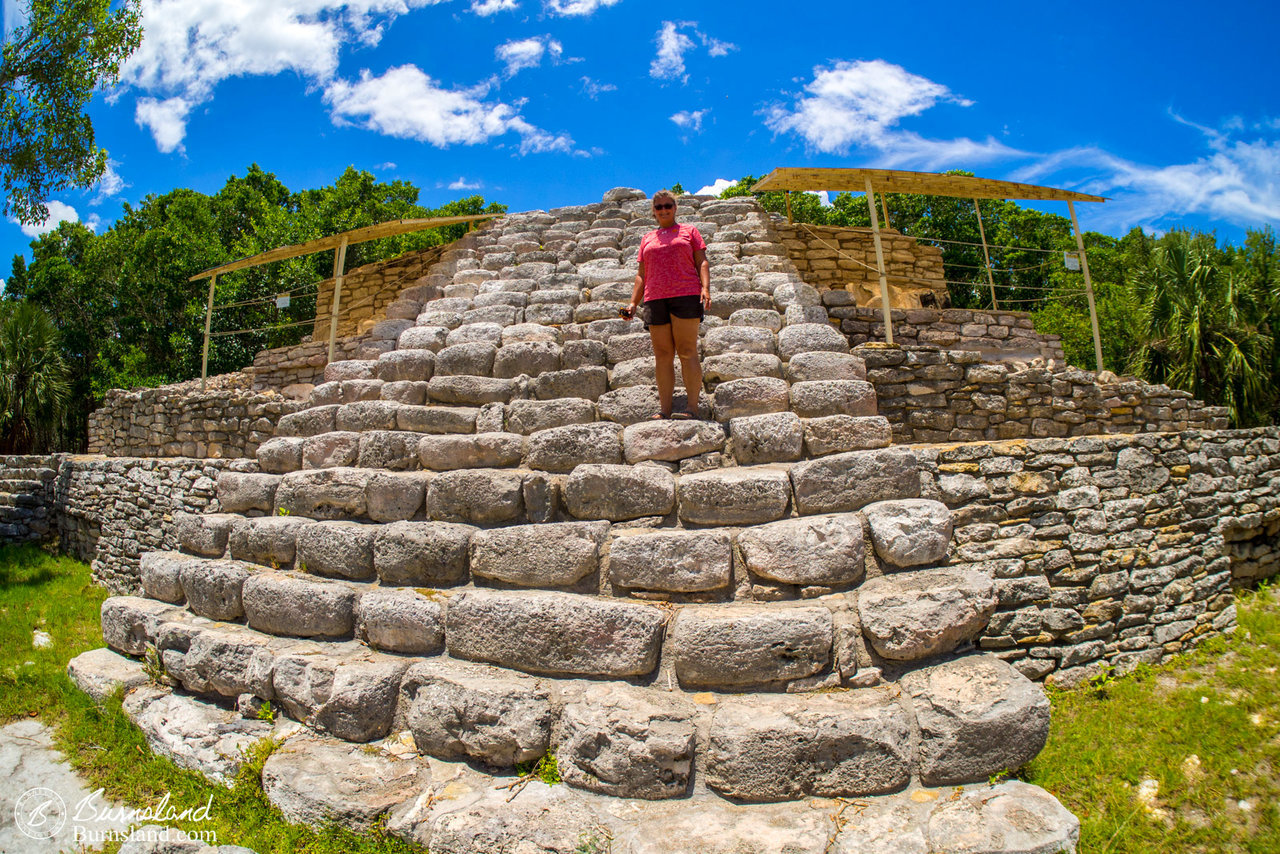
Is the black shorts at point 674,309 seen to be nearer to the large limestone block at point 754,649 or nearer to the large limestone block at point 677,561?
the large limestone block at point 677,561

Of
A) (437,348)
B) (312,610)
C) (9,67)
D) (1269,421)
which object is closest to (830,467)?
(312,610)

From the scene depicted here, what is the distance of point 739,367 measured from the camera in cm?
409

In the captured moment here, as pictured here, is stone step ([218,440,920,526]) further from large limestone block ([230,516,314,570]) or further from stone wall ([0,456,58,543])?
stone wall ([0,456,58,543])

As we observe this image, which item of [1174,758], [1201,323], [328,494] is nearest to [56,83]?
[328,494]

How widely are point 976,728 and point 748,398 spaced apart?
196 cm

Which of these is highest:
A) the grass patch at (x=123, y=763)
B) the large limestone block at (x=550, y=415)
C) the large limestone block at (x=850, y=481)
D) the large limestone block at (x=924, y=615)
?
the large limestone block at (x=550, y=415)

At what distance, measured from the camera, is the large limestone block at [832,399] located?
3758mm

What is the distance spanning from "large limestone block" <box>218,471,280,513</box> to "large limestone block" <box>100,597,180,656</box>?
70 centimetres

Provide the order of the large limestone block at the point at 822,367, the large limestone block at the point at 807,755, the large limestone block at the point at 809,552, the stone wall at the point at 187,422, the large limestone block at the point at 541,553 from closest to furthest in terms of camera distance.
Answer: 1. the large limestone block at the point at 807,755
2. the large limestone block at the point at 809,552
3. the large limestone block at the point at 541,553
4. the large limestone block at the point at 822,367
5. the stone wall at the point at 187,422

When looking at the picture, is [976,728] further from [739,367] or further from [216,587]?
[216,587]

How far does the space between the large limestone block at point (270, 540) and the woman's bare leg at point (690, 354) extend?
2.31 meters

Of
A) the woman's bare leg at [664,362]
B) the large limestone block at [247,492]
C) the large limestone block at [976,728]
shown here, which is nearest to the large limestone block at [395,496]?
the large limestone block at [247,492]

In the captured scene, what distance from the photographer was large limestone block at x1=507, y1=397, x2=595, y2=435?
3.95 metres

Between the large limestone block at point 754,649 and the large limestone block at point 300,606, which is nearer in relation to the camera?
the large limestone block at point 754,649
